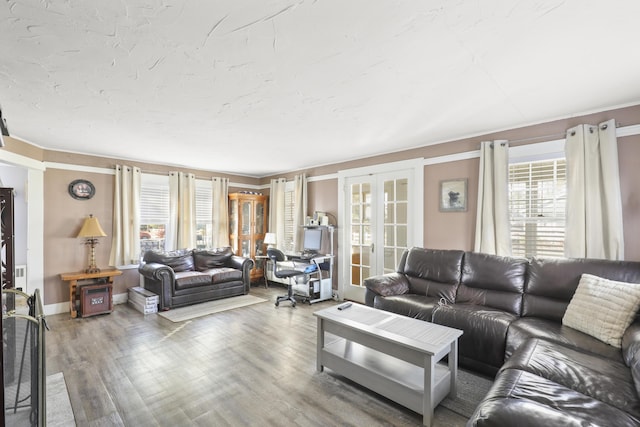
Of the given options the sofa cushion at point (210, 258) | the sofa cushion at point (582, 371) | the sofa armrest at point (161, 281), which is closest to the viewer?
the sofa cushion at point (582, 371)

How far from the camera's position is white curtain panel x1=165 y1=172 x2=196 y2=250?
18.2 ft

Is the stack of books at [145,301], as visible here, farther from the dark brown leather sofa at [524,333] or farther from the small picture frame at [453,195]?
the small picture frame at [453,195]

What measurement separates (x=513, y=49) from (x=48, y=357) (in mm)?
4682

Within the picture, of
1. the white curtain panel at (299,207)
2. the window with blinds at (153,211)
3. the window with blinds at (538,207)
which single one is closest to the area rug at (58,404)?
the window with blinds at (153,211)

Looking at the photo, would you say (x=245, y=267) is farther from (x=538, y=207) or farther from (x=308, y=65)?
(x=538, y=207)

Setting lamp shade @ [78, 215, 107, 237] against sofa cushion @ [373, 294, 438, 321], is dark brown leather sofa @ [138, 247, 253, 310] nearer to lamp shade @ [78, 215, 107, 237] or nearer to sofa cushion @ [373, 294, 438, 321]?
lamp shade @ [78, 215, 107, 237]

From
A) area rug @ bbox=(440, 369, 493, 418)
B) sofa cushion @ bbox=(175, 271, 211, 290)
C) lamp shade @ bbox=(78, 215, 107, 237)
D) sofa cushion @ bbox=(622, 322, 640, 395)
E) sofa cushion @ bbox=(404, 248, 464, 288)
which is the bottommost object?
area rug @ bbox=(440, 369, 493, 418)

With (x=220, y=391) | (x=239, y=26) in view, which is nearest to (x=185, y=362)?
(x=220, y=391)

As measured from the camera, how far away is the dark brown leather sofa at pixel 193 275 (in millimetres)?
4535

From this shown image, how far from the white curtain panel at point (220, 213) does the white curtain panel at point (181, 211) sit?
0.45 metres

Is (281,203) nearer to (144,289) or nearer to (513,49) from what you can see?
(144,289)

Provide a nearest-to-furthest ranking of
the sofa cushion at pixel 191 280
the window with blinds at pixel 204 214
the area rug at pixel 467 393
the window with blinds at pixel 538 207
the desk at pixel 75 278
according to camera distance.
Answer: the area rug at pixel 467 393 → the window with blinds at pixel 538 207 → the desk at pixel 75 278 → the sofa cushion at pixel 191 280 → the window with blinds at pixel 204 214

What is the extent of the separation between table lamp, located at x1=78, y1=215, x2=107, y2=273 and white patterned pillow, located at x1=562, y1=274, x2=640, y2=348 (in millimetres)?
5565

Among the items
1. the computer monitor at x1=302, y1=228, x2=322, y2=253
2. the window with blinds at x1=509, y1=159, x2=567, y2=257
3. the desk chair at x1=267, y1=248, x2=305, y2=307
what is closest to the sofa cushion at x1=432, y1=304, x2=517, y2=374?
the window with blinds at x1=509, y1=159, x2=567, y2=257
